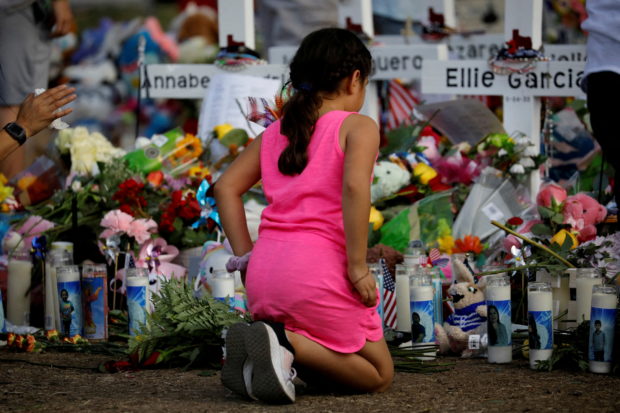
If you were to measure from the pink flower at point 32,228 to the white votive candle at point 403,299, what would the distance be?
1794mm

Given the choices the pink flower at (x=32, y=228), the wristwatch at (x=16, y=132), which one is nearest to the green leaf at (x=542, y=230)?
the wristwatch at (x=16, y=132)

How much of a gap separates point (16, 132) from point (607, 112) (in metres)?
2.00

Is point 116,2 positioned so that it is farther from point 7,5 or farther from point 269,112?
point 269,112

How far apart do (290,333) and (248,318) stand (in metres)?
0.70

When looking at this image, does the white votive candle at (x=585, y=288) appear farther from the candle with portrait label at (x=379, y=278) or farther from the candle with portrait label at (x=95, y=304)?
the candle with portrait label at (x=95, y=304)

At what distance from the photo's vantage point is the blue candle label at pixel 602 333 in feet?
11.4

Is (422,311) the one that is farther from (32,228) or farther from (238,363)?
(32,228)

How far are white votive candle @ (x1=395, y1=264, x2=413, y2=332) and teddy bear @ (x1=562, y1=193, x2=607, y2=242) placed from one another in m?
0.78

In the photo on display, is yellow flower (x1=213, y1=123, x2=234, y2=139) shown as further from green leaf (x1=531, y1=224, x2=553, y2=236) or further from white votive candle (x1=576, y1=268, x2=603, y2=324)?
white votive candle (x1=576, y1=268, x2=603, y2=324)

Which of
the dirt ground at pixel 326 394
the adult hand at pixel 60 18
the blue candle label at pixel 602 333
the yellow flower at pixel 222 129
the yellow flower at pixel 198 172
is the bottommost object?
the dirt ground at pixel 326 394

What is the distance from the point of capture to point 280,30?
7336 mm

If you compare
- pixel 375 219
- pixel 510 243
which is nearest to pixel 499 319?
pixel 510 243

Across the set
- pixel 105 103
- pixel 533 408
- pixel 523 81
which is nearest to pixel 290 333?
pixel 533 408

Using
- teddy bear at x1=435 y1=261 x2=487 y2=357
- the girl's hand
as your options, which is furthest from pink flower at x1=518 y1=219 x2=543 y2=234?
the girl's hand
